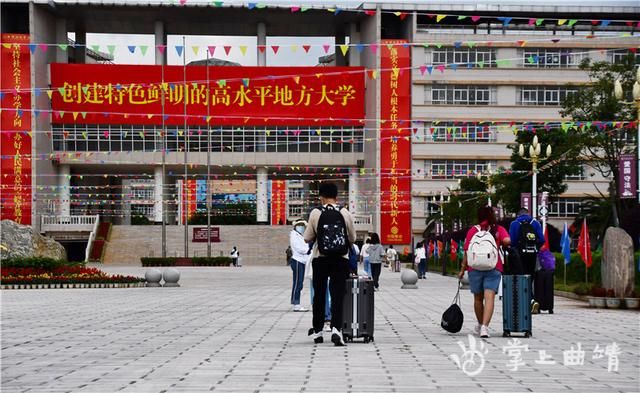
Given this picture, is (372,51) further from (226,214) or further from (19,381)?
(19,381)

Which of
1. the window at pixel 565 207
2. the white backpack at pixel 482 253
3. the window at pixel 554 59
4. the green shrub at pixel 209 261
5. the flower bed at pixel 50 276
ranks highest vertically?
the window at pixel 554 59

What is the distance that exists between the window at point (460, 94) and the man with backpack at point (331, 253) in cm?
6793

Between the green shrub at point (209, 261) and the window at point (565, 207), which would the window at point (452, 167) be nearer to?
A: the window at point (565, 207)

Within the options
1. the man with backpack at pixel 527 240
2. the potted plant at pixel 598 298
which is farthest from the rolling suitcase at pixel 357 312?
the potted plant at pixel 598 298

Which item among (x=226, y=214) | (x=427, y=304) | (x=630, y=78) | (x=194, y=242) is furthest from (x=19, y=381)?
(x=226, y=214)

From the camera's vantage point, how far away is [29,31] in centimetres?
7625

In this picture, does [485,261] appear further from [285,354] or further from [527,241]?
[527,241]

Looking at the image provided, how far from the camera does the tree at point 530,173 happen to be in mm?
53094

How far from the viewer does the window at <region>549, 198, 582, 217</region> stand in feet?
259

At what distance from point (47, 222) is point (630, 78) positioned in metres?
44.0

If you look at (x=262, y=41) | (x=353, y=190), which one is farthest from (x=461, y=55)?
(x=262, y=41)

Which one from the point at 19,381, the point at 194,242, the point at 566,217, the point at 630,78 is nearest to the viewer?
the point at 19,381

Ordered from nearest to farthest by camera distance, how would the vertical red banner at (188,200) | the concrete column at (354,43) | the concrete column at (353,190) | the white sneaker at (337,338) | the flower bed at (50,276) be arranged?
the white sneaker at (337,338) → the flower bed at (50,276) → the vertical red banner at (188,200) → the concrete column at (353,190) → the concrete column at (354,43)

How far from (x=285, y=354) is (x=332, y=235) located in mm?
1562
